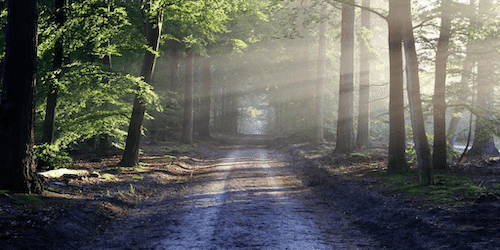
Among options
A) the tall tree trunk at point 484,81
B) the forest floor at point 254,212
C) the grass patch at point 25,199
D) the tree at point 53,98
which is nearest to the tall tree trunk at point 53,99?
the tree at point 53,98

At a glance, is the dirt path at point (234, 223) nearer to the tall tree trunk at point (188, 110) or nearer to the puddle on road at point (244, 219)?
the puddle on road at point (244, 219)

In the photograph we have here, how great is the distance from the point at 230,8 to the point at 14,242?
11304mm

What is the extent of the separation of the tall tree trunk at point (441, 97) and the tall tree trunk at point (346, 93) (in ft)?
18.1

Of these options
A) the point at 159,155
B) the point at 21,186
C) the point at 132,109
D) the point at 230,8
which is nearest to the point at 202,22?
the point at 230,8

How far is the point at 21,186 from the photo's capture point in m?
7.04

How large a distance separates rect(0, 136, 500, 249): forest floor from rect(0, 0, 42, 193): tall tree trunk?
522 millimetres

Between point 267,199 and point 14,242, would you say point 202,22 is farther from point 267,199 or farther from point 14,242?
point 14,242

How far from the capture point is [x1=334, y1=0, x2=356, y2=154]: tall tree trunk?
1780cm

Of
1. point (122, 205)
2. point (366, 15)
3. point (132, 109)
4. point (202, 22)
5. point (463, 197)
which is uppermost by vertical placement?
point (366, 15)

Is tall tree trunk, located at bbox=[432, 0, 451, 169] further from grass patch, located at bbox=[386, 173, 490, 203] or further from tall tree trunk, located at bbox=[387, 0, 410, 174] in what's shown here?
grass patch, located at bbox=[386, 173, 490, 203]

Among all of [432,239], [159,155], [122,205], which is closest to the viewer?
[432,239]

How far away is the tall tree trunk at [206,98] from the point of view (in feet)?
107

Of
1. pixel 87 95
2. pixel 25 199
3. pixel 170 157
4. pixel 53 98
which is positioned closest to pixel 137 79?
pixel 87 95

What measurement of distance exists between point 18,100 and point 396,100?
34.6 ft
